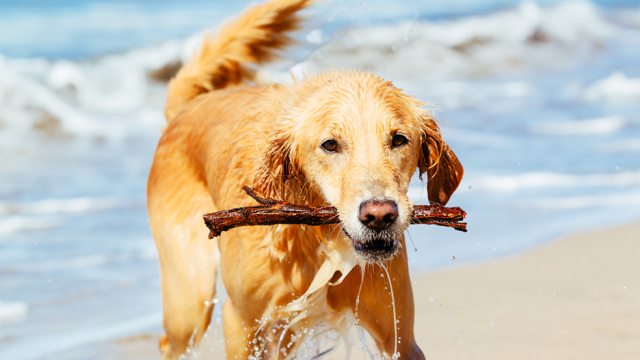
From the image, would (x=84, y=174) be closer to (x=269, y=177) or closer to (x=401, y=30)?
(x=269, y=177)

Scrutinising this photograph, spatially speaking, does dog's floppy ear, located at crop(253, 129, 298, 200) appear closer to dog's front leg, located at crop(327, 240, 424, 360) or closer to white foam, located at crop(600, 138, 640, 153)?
dog's front leg, located at crop(327, 240, 424, 360)

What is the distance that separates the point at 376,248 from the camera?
279 centimetres

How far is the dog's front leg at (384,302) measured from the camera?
10.3 ft

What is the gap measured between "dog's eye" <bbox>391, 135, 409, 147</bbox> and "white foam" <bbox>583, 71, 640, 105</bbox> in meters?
10.5

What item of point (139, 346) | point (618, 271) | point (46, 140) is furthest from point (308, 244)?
point (46, 140)

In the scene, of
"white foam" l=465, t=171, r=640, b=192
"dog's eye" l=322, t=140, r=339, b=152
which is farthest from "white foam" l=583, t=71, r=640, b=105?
"dog's eye" l=322, t=140, r=339, b=152

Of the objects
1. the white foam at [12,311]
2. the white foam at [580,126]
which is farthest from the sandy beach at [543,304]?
the white foam at [580,126]

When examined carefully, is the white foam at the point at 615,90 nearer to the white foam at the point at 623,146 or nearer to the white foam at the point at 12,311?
the white foam at the point at 623,146

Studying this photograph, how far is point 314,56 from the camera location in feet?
16.1

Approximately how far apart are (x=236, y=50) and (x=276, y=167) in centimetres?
185

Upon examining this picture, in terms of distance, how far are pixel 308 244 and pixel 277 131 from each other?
53 centimetres

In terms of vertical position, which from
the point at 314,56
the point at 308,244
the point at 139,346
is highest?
the point at 314,56

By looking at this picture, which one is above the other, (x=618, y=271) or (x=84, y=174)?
(x=84, y=174)

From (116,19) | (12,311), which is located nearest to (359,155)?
(12,311)
